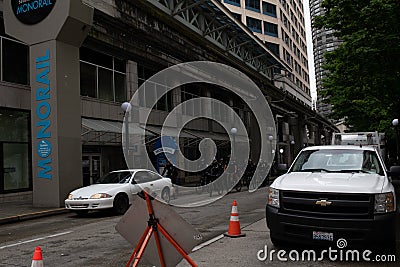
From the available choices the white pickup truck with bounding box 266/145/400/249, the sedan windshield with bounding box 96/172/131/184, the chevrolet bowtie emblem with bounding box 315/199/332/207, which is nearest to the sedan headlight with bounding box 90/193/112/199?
the sedan windshield with bounding box 96/172/131/184

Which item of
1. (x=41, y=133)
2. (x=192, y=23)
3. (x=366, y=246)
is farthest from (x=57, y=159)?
(x=192, y=23)

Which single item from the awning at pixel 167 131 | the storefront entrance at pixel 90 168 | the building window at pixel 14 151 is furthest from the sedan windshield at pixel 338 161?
the awning at pixel 167 131

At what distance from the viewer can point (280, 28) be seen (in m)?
69.6

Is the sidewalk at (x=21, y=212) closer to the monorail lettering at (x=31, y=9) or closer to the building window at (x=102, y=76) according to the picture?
the monorail lettering at (x=31, y=9)

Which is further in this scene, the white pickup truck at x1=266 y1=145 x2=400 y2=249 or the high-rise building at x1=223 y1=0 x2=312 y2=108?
the high-rise building at x1=223 y1=0 x2=312 y2=108

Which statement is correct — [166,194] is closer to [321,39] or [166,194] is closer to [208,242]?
[208,242]

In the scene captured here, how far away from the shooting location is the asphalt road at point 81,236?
6.97 metres

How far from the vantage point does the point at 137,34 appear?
21.9m

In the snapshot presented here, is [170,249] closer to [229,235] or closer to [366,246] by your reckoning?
[366,246]

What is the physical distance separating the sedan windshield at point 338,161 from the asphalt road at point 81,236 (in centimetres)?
244

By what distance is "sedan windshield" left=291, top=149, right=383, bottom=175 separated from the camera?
732 centimetres

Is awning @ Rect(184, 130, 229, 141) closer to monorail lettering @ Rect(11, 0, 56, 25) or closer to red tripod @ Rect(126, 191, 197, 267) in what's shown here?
monorail lettering @ Rect(11, 0, 56, 25)

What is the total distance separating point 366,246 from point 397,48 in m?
9.80

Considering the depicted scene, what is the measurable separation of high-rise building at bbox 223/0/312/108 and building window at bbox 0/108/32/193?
40.4m
